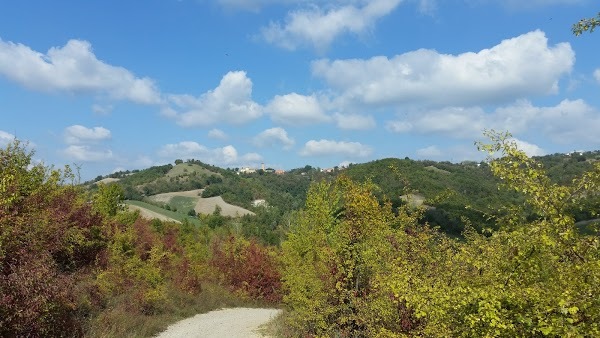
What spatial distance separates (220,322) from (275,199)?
126 m

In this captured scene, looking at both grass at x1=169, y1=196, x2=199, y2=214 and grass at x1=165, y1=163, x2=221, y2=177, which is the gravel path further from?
grass at x1=165, y1=163, x2=221, y2=177

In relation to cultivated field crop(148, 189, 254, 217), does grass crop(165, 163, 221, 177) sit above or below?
above

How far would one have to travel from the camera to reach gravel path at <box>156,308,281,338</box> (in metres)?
20.9

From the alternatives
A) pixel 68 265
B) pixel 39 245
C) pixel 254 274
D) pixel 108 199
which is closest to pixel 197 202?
pixel 254 274

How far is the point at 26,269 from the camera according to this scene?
9.66 meters

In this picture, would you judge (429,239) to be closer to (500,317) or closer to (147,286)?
(500,317)

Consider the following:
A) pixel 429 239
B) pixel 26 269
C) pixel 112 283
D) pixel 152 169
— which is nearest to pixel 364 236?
pixel 429 239

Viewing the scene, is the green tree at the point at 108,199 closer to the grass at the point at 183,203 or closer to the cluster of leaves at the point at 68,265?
the cluster of leaves at the point at 68,265

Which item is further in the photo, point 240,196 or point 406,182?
point 240,196

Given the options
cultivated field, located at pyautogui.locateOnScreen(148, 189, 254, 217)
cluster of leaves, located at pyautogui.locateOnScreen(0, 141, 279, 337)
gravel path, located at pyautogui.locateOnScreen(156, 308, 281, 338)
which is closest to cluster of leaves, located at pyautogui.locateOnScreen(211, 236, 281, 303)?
cluster of leaves, located at pyautogui.locateOnScreen(0, 141, 279, 337)

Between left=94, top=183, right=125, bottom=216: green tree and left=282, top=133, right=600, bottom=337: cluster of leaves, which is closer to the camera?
left=282, top=133, right=600, bottom=337: cluster of leaves

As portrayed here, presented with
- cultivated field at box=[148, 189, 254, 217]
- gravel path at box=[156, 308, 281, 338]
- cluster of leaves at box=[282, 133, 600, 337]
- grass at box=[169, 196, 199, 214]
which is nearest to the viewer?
cluster of leaves at box=[282, 133, 600, 337]

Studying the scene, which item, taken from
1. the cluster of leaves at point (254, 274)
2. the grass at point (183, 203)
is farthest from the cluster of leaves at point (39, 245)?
the grass at point (183, 203)

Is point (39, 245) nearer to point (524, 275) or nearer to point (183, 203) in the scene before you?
point (524, 275)
